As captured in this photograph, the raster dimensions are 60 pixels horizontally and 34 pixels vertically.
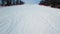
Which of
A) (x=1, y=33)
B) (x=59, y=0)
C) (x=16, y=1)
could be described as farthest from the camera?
(x=16, y=1)

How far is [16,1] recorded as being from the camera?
2770cm

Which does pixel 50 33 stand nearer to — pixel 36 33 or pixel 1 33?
pixel 36 33

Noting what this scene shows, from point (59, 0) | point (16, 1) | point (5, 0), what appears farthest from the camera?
point (16, 1)

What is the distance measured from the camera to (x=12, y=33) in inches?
116

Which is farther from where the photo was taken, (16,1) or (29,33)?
(16,1)

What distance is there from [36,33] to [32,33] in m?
0.10

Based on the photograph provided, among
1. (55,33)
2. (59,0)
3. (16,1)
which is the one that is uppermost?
(55,33)

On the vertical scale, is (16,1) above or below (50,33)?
below

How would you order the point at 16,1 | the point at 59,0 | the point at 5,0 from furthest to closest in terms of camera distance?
the point at 16,1, the point at 5,0, the point at 59,0

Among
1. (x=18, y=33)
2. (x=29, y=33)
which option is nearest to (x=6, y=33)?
(x=18, y=33)

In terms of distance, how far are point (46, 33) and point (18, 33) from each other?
726 millimetres

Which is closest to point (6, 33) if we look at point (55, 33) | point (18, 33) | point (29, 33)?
point (18, 33)

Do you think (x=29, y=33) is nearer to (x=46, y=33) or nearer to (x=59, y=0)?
(x=46, y=33)

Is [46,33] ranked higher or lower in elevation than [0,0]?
higher
